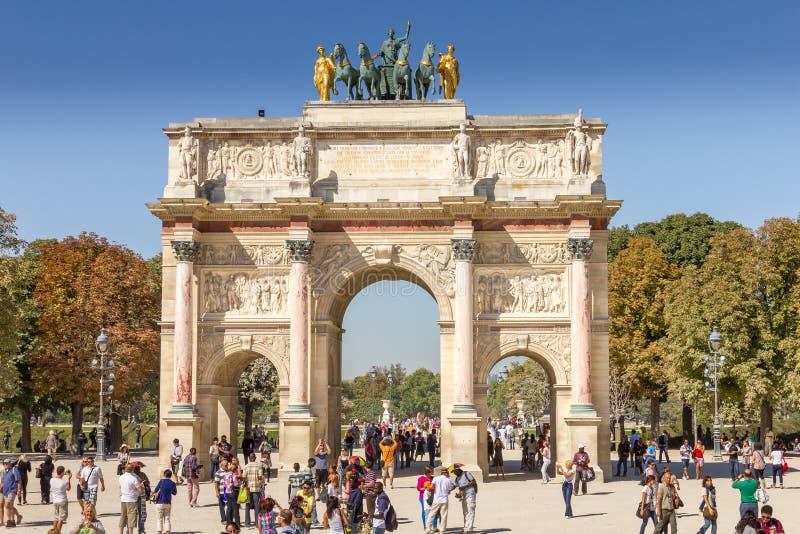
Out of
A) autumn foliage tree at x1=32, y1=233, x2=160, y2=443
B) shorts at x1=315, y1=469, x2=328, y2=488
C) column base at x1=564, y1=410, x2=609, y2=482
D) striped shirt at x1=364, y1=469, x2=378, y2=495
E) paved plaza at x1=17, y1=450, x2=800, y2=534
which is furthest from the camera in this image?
autumn foliage tree at x1=32, y1=233, x2=160, y2=443

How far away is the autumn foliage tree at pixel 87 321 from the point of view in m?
53.3

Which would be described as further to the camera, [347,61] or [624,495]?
[347,61]

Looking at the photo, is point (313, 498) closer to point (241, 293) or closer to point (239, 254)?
point (241, 293)

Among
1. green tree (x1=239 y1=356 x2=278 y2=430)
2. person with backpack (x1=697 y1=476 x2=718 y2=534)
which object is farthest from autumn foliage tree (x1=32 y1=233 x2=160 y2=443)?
person with backpack (x1=697 y1=476 x2=718 y2=534)

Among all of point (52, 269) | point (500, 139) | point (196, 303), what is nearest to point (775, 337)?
point (500, 139)

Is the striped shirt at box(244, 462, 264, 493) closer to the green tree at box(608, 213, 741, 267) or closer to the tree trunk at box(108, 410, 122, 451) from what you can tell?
the tree trunk at box(108, 410, 122, 451)

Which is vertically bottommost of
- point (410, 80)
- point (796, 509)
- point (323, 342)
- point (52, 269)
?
point (796, 509)

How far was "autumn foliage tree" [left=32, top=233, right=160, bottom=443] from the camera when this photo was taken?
53.3 m

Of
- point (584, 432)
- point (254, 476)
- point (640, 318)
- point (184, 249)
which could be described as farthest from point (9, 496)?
point (640, 318)

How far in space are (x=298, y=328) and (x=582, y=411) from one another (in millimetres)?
9994

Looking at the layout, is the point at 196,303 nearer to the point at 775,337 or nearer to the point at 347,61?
the point at 347,61

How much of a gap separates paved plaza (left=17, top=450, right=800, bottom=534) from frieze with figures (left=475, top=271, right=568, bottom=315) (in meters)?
5.94

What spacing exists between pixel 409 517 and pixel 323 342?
12637 millimetres

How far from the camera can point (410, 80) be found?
41375 millimetres
